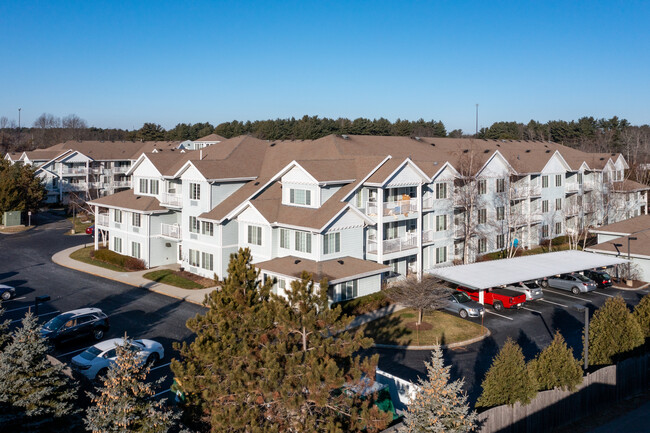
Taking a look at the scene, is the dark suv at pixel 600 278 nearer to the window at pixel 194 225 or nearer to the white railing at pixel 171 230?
the window at pixel 194 225

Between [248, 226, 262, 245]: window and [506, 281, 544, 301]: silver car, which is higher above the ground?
[248, 226, 262, 245]: window

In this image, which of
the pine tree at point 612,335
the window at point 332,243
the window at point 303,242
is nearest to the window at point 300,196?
the window at point 303,242

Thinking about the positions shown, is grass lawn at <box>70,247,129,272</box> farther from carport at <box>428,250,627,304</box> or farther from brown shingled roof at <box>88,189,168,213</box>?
carport at <box>428,250,627,304</box>

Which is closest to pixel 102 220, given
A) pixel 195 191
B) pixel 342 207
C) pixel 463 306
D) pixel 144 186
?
pixel 144 186

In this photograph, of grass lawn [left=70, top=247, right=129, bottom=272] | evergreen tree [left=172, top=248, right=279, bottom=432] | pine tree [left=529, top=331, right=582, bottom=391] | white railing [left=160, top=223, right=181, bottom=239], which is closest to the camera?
evergreen tree [left=172, top=248, right=279, bottom=432]

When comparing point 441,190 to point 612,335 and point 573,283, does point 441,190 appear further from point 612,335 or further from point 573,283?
point 612,335

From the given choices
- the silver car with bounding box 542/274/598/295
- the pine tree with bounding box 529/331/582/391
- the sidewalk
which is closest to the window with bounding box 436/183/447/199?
the silver car with bounding box 542/274/598/295
